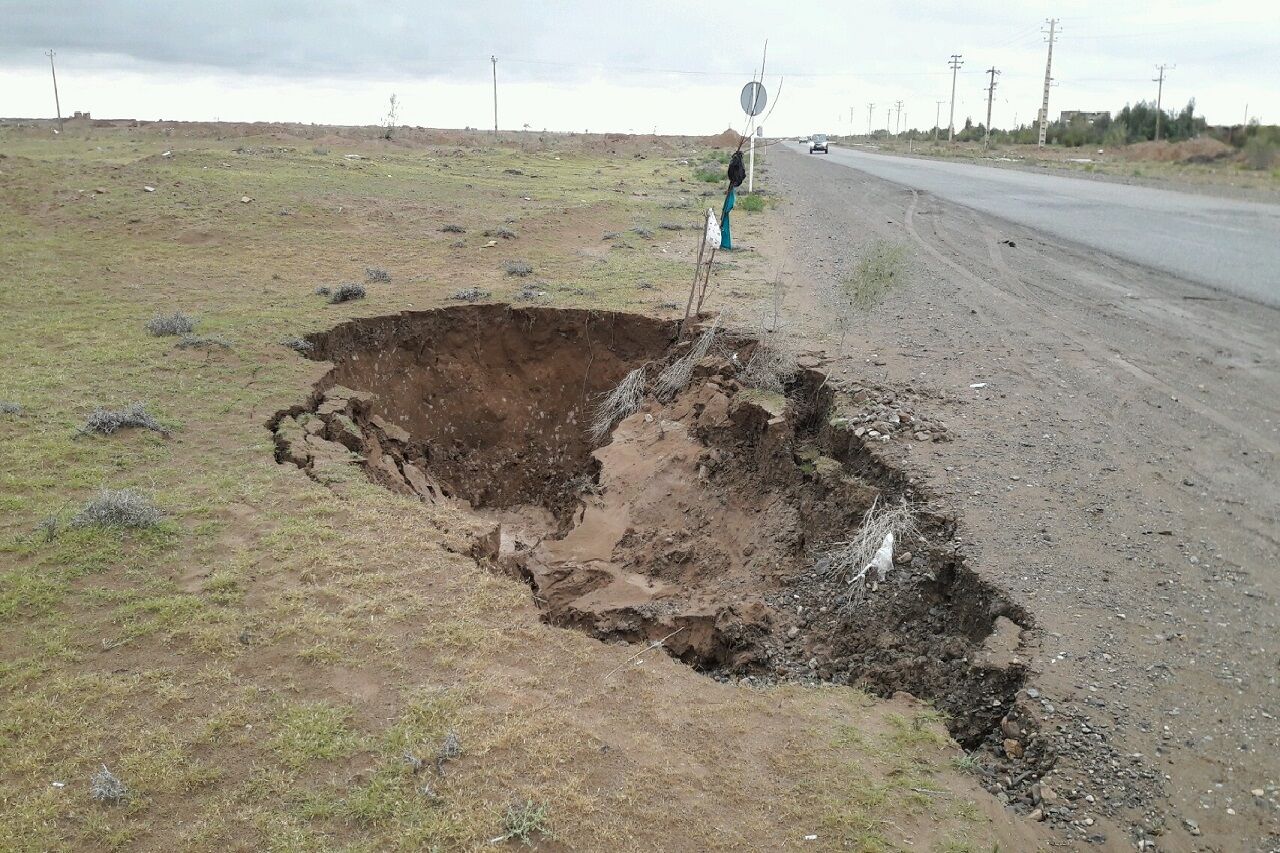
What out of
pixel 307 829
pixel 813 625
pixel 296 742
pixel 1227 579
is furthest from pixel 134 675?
pixel 1227 579

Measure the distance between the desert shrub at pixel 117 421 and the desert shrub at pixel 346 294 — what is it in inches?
163

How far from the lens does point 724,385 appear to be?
8469mm

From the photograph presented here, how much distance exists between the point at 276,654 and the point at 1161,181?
5137 mm

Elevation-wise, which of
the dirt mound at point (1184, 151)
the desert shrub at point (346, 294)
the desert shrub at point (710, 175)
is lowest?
the desert shrub at point (346, 294)

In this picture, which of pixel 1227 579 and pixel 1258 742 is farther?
pixel 1227 579

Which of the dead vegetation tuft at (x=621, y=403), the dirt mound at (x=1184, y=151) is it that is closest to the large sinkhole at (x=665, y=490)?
the dead vegetation tuft at (x=621, y=403)

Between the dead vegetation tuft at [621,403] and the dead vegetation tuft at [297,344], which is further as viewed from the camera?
the dead vegetation tuft at [621,403]

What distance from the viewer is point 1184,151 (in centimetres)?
360

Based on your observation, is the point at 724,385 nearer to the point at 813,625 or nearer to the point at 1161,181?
the point at 813,625

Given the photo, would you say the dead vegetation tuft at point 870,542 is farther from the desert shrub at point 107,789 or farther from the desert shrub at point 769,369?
the desert shrub at point 107,789

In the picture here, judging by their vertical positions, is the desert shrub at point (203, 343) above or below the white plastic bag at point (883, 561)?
above

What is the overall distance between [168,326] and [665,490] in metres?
5.66

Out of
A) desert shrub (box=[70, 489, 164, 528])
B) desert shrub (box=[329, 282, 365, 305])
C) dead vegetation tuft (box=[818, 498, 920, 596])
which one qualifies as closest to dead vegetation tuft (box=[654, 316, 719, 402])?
dead vegetation tuft (box=[818, 498, 920, 596])

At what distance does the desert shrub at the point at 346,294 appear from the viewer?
35.1 ft
